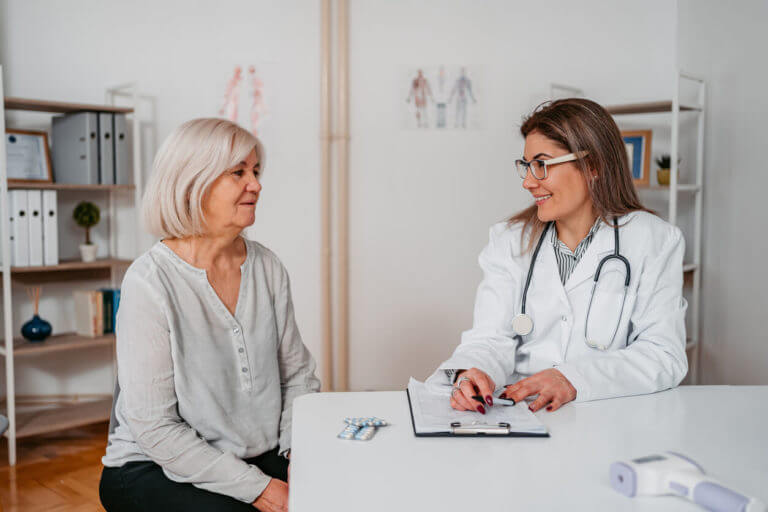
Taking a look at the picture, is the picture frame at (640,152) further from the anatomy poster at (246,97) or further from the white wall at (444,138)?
the anatomy poster at (246,97)

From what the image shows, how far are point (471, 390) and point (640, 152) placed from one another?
7.71 feet

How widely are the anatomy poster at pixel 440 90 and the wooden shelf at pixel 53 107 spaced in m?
1.43

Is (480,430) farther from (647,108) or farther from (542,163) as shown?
(647,108)

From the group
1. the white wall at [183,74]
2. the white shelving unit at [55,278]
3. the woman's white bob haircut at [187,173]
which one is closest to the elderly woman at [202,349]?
the woman's white bob haircut at [187,173]

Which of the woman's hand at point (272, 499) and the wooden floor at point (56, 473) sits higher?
the woman's hand at point (272, 499)

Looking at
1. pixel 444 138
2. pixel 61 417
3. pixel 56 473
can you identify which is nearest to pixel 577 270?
pixel 444 138

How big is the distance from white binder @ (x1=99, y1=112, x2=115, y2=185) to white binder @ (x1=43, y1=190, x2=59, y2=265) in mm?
231

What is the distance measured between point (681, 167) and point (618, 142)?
192 centimetres

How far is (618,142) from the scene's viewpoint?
72.0 inches

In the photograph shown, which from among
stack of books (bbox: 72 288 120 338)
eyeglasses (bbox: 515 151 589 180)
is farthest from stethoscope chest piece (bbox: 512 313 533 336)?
stack of books (bbox: 72 288 120 338)

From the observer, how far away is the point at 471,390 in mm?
1408

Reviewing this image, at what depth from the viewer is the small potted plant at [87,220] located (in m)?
3.31

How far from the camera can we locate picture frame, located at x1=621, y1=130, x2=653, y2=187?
10.9ft

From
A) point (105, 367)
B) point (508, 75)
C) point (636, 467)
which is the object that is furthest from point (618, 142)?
point (105, 367)
